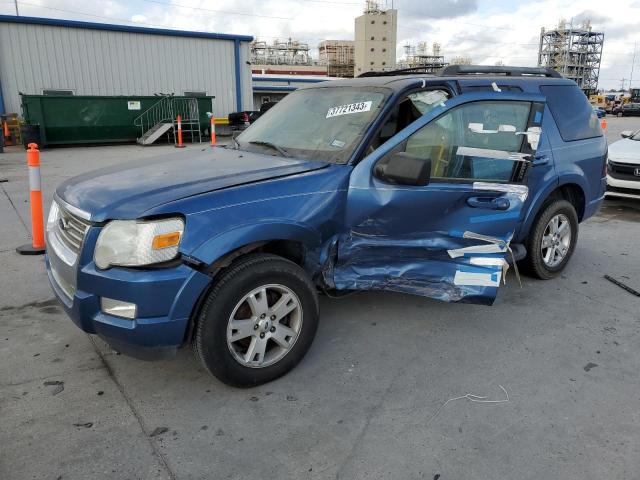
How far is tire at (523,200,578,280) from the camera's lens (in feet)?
14.9

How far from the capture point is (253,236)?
279cm

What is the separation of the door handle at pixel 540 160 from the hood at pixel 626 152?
4.60 meters

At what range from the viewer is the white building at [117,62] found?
67.3 feet

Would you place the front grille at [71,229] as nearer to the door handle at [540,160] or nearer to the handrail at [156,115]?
the door handle at [540,160]

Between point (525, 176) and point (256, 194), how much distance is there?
2088 mm

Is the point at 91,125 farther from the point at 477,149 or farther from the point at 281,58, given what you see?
the point at 281,58

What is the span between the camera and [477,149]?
145 inches

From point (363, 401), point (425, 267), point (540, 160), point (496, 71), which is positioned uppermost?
point (496, 71)

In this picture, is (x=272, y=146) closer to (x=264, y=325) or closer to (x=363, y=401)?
(x=264, y=325)

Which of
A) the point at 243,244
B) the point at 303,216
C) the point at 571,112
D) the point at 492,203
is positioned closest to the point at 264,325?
the point at 243,244

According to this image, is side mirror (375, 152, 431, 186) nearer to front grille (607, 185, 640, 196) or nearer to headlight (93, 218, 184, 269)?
headlight (93, 218, 184, 269)

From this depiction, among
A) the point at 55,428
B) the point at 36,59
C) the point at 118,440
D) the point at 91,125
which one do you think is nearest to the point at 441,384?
the point at 118,440

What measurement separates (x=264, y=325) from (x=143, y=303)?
2.35 feet

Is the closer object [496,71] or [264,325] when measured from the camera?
[264,325]
